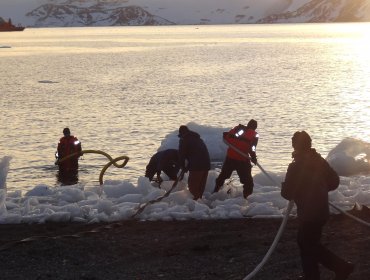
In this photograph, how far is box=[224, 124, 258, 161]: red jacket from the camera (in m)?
16.8

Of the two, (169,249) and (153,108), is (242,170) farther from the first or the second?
(153,108)

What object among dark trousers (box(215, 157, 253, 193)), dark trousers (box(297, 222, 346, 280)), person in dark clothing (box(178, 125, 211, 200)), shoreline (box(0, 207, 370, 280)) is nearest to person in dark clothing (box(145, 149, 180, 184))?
person in dark clothing (box(178, 125, 211, 200))

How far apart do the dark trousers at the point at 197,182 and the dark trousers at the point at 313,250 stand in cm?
718

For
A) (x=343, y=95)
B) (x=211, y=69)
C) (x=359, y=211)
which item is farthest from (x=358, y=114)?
(x=211, y=69)

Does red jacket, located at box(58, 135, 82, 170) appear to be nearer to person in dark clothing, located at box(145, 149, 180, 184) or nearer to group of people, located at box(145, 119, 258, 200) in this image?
person in dark clothing, located at box(145, 149, 180, 184)

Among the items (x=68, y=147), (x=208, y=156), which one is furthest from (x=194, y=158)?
(x=68, y=147)

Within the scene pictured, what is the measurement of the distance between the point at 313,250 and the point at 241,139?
7122 mm

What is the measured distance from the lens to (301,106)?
55.5 metres

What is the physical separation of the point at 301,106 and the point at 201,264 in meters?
44.4

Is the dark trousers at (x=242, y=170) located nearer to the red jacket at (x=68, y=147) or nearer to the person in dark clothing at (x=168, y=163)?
the person in dark clothing at (x=168, y=163)

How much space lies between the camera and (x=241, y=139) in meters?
16.9

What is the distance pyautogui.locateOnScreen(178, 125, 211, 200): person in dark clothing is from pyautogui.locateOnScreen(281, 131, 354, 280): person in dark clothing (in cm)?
682

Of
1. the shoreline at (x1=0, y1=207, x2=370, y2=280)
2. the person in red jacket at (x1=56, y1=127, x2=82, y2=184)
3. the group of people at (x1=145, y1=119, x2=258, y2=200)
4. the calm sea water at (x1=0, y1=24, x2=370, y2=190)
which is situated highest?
the group of people at (x1=145, y1=119, x2=258, y2=200)

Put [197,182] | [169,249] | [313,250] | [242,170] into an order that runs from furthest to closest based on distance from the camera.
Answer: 1. [197,182]
2. [242,170]
3. [169,249]
4. [313,250]
